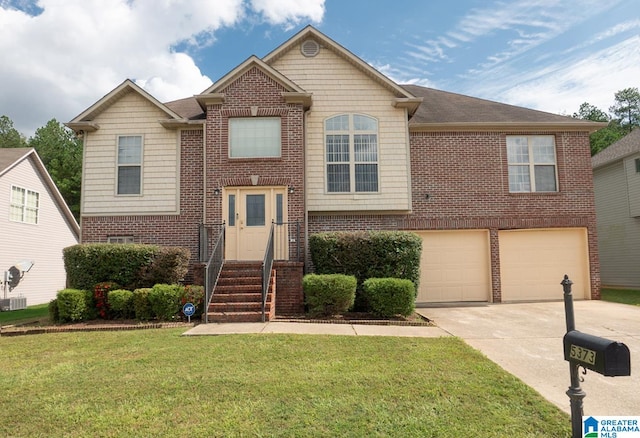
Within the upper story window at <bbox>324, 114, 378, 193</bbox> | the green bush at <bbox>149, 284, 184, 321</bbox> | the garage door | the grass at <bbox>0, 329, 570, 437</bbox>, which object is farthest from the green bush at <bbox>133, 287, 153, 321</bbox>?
the garage door

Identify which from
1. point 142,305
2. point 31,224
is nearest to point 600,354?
point 142,305

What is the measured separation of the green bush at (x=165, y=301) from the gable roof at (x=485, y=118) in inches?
320

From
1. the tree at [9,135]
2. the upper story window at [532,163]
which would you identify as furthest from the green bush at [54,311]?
the tree at [9,135]

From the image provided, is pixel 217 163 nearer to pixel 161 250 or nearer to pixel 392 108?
pixel 161 250

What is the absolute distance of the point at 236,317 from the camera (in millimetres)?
8547

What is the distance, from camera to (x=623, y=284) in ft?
57.6

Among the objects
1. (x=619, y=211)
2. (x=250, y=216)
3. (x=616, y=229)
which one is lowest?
(x=616, y=229)

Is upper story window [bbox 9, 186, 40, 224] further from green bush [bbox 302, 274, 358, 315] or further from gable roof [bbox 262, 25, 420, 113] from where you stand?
green bush [bbox 302, 274, 358, 315]

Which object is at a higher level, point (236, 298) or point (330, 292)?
point (330, 292)

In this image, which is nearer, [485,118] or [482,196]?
[482,196]

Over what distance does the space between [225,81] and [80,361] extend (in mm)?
8222

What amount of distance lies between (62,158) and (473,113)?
3463 centimetres

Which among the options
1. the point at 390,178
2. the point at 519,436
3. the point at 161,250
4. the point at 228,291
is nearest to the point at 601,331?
the point at 519,436

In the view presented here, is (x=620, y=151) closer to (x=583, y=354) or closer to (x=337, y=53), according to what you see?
(x=337, y=53)
